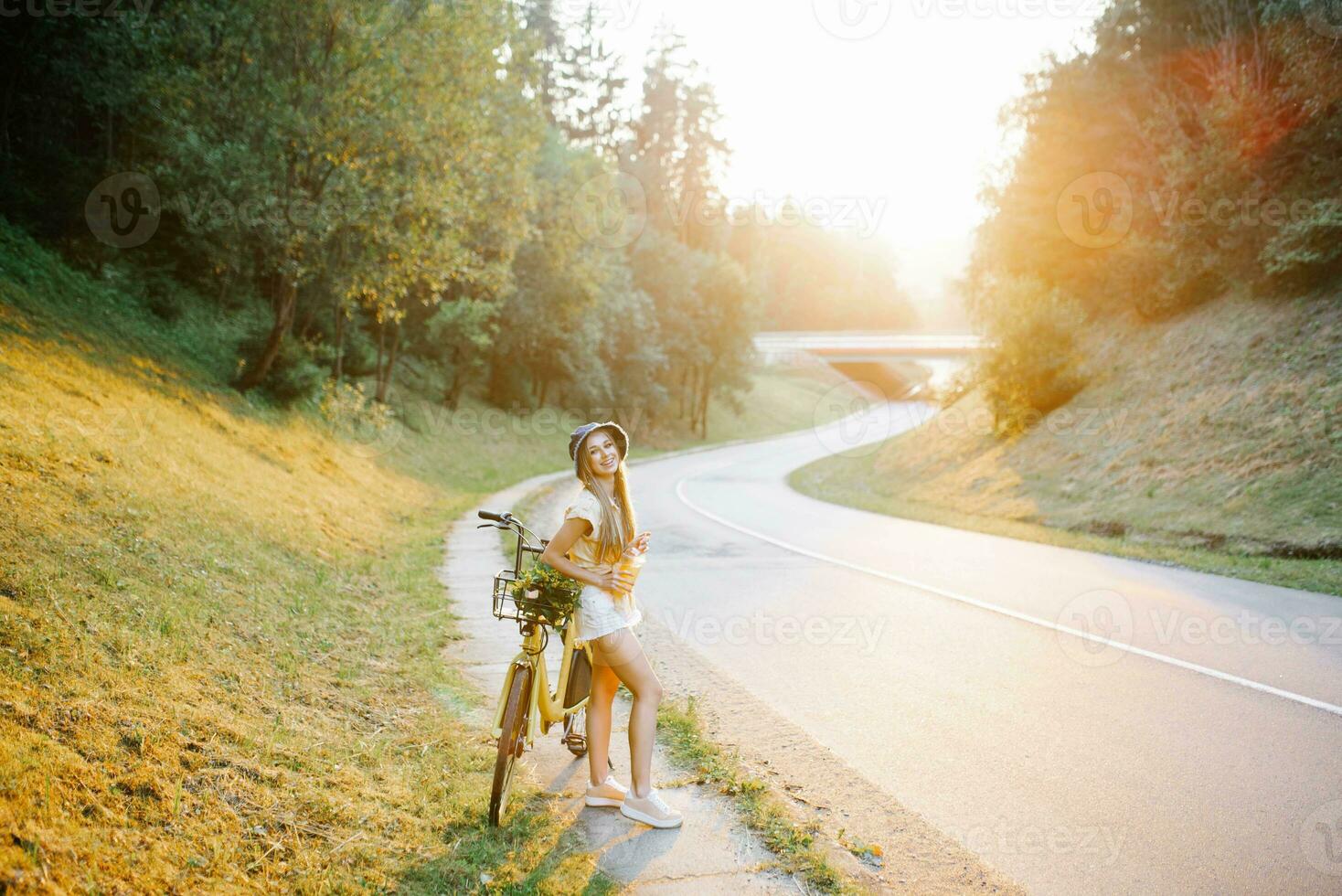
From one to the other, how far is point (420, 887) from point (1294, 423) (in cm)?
1609

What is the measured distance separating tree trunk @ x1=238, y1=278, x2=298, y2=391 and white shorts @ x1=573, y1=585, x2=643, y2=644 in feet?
43.5

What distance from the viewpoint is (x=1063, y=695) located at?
20.1 ft

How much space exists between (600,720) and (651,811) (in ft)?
1.84

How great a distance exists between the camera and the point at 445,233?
1597 cm

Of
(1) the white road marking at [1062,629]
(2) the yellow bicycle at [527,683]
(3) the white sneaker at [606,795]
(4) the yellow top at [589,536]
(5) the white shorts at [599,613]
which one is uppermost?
(4) the yellow top at [589,536]

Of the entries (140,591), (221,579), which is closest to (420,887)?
(140,591)

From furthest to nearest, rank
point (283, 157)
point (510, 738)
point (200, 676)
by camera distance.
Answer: point (283, 157) < point (200, 676) < point (510, 738)

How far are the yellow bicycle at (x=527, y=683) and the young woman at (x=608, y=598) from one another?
0.49ft

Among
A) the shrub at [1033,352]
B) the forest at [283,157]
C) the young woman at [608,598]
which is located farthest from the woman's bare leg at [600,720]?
the shrub at [1033,352]

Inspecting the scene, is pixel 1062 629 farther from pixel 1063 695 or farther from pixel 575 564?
pixel 575 564

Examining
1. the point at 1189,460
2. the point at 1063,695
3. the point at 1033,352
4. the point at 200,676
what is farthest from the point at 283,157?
the point at 1033,352

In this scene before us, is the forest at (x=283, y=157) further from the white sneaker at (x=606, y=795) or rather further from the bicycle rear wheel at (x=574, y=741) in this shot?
the white sneaker at (x=606, y=795)

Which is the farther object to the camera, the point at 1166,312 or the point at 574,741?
the point at 1166,312

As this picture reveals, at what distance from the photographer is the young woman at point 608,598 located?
4281 millimetres
